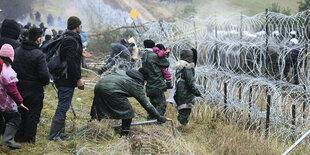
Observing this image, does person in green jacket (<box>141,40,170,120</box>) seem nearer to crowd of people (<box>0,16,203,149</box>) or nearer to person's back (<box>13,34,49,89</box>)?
crowd of people (<box>0,16,203,149</box>)

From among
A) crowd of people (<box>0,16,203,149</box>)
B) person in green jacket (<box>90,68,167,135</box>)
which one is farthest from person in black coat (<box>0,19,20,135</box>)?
person in green jacket (<box>90,68,167,135</box>)

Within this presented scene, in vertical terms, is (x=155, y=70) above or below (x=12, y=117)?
above

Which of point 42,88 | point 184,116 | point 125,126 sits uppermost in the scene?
point 42,88

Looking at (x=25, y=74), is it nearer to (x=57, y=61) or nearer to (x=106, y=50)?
(x=57, y=61)

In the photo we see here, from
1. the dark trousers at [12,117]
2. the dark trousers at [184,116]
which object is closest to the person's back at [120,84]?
the dark trousers at [12,117]

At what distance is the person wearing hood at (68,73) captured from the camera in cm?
429

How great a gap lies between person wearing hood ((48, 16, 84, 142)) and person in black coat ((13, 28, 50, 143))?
240 millimetres

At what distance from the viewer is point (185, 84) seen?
18.2 ft

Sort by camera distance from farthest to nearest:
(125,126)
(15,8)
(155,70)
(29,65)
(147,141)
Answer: (15,8)
(155,70)
(125,126)
(29,65)
(147,141)

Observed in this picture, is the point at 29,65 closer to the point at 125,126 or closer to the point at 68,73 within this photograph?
the point at 68,73

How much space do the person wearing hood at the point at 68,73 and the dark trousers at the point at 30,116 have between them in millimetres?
234

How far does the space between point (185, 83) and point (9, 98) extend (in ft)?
8.81

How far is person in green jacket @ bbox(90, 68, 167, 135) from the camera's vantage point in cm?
442

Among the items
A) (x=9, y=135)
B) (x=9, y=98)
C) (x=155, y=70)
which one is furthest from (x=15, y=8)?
(x=9, y=135)
